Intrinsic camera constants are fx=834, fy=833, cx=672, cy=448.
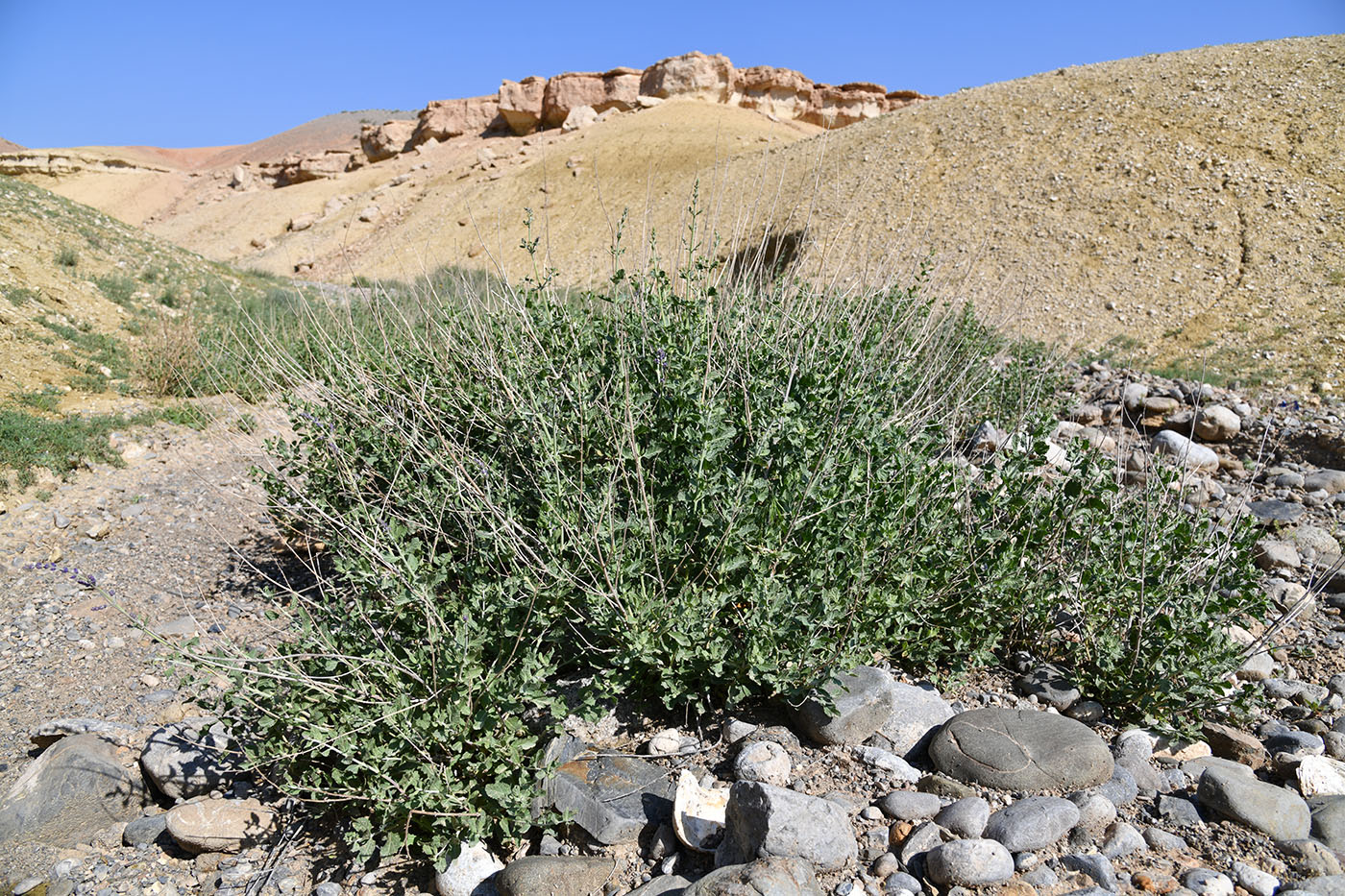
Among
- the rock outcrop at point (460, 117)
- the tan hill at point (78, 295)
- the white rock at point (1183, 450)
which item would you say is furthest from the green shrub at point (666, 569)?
the rock outcrop at point (460, 117)

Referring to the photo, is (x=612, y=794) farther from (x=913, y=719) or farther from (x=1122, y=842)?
(x=1122, y=842)

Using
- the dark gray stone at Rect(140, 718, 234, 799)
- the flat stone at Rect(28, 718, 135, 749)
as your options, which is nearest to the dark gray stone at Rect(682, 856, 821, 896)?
the dark gray stone at Rect(140, 718, 234, 799)

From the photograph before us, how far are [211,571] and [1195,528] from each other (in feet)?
17.0

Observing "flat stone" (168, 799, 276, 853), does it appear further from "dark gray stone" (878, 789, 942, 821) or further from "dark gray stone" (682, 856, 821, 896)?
"dark gray stone" (878, 789, 942, 821)

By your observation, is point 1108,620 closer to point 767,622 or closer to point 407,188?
point 767,622

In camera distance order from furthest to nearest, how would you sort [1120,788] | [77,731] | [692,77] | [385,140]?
1. [385,140]
2. [692,77]
3. [77,731]
4. [1120,788]

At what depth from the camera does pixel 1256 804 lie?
2.51 meters

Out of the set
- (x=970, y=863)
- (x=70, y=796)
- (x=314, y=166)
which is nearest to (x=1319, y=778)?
(x=970, y=863)

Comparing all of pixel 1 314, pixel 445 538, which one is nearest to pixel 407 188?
pixel 1 314

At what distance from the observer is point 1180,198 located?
12.4 m

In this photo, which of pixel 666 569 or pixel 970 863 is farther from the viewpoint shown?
pixel 666 569

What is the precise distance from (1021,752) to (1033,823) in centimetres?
32

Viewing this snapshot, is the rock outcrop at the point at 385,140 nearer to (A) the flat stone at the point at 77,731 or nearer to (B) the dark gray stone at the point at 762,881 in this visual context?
(A) the flat stone at the point at 77,731

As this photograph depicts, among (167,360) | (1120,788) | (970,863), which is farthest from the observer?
(167,360)
